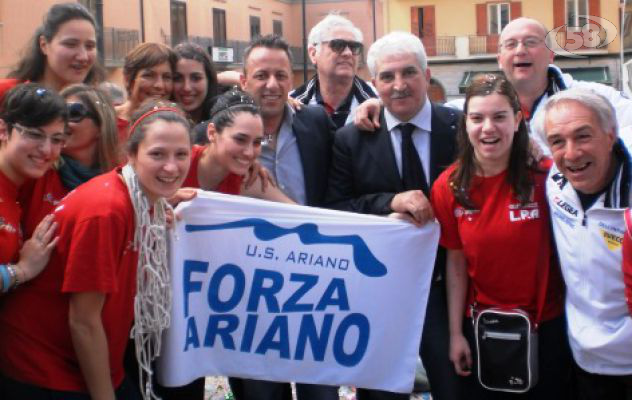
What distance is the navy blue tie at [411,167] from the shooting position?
13.2 feet

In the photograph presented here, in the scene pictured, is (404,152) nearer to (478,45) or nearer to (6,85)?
(6,85)

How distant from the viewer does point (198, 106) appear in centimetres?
496

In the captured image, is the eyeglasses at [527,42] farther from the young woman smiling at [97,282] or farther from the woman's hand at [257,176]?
the young woman smiling at [97,282]

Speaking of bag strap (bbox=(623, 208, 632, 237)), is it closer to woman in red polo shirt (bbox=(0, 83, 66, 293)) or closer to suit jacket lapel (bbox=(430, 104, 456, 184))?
suit jacket lapel (bbox=(430, 104, 456, 184))

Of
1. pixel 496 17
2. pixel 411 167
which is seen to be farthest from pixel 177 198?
pixel 496 17

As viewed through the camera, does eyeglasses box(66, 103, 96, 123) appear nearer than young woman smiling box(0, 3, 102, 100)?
Yes

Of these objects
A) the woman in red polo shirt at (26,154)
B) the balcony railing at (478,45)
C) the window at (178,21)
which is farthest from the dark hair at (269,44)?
the balcony railing at (478,45)

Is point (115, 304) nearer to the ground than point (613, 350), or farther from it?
farther from it

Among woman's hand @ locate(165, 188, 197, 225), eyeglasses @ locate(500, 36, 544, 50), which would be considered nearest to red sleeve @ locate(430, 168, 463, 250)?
woman's hand @ locate(165, 188, 197, 225)

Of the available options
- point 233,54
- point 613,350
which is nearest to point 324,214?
point 613,350

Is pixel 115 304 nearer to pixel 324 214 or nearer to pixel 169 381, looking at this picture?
pixel 169 381

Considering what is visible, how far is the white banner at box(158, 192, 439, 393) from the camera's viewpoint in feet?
12.4

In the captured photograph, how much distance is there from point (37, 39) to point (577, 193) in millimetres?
3168

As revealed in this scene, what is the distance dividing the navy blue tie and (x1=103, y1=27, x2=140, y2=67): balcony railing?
23.7 meters
